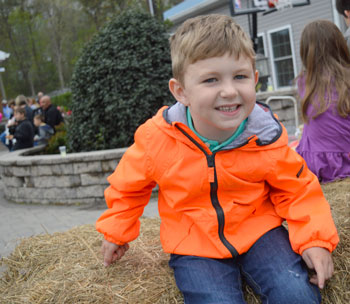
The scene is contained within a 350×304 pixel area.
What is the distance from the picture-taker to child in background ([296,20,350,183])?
3.67m

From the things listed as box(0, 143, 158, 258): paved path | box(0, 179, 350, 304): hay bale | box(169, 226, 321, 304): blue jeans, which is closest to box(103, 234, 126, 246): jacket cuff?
box(0, 179, 350, 304): hay bale

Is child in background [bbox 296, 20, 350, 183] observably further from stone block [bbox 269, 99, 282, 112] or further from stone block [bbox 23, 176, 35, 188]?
stone block [bbox 269, 99, 282, 112]

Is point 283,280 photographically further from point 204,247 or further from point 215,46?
point 215,46

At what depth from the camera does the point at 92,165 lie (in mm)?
6012

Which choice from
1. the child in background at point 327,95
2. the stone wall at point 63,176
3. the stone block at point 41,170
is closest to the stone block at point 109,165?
the stone wall at point 63,176

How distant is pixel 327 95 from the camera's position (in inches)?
146

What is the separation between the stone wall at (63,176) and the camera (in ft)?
→ 19.6

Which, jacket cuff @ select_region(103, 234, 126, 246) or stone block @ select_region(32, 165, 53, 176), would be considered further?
stone block @ select_region(32, 165, 53, 176)

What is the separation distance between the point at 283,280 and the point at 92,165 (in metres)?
4.55

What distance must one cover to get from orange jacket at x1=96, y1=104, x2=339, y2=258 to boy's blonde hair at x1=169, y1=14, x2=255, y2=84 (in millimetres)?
312

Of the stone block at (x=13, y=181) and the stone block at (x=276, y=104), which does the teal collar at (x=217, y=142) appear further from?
the stone block at (x=276, y=104)

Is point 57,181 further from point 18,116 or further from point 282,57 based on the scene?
point 282,57

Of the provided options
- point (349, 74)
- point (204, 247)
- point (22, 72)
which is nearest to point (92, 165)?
point (349, 74)

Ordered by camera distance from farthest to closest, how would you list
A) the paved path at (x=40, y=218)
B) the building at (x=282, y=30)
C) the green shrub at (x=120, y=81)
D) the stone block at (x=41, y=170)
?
the building at (x=282, y=30)
the stone block at (x=41, y=170)
the green shrub at (x=120, y=81)
the paved path at (x=40, y=218)
